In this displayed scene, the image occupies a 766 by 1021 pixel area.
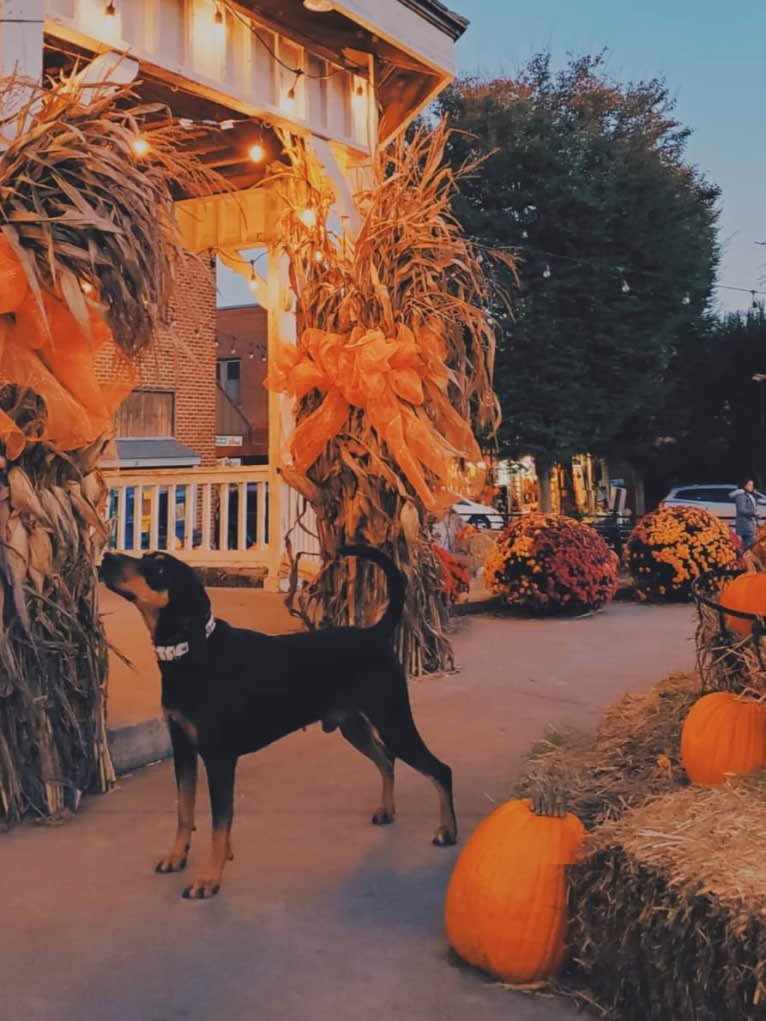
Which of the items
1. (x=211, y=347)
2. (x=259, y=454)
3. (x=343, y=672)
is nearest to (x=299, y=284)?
(x=343, y=672)

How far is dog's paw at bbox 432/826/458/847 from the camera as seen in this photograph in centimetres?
315

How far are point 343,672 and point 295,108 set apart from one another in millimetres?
5334

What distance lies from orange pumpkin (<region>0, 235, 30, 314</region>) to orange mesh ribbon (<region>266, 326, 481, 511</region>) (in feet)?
7.50

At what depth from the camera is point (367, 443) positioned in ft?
17.6

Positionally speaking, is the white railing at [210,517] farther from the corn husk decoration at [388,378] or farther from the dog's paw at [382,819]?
the dog's paw at [382,819]

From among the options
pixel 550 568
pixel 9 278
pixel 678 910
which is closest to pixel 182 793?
pixel 678 910

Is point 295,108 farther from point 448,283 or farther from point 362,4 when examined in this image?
point 448,283

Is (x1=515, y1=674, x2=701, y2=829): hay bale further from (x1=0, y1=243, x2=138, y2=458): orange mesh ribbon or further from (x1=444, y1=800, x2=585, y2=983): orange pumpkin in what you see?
(x1=0, y1=243, x2=138, y2=458): orange mesh ribbon

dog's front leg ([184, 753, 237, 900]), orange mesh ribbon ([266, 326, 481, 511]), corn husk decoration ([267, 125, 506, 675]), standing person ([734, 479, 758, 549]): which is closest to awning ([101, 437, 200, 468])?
standing person ([734, 479, 758, 549])

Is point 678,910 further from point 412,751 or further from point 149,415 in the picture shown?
point 149,415

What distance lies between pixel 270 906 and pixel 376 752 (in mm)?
825

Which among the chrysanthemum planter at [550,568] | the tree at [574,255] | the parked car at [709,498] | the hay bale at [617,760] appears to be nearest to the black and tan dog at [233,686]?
the hay bale at [617,760]

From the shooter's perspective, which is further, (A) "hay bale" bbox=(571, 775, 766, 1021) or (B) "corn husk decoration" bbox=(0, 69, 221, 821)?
(B) "corn husk decoration" bbox=(0, 69, 221, 821)

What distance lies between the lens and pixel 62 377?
3.31 metres
